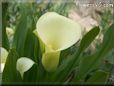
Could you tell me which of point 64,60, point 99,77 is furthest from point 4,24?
point 99,77

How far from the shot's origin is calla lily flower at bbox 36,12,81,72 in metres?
0.67

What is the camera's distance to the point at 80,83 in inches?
28.0

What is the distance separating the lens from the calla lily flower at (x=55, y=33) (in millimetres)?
669

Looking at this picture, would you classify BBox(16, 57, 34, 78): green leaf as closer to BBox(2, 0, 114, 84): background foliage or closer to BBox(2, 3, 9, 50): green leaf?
BBox(2, 0, 114, 84): background foliage

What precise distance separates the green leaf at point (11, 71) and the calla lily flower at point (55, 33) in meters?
0.06

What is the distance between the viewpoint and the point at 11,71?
670 mm

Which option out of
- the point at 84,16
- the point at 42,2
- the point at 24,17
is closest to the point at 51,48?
the point at 24,17

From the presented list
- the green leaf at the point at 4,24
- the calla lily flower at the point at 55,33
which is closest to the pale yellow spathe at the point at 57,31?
the calla lily flower at the point at 55,33

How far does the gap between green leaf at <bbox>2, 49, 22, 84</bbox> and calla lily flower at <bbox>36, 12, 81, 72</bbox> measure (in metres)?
0.06

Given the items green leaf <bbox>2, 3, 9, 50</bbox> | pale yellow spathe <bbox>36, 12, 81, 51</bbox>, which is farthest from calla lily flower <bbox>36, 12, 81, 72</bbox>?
green leaf <bbox>2, 3, 9, 50</bbox>

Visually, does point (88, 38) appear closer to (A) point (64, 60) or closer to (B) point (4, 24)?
(A) point (64, 60)

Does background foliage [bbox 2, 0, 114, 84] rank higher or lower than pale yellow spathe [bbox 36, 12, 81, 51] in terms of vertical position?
lower

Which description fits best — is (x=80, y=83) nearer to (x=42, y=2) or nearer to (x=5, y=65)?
(x=5, y=65)

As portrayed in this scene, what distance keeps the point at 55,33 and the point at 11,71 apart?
4.3 inches
